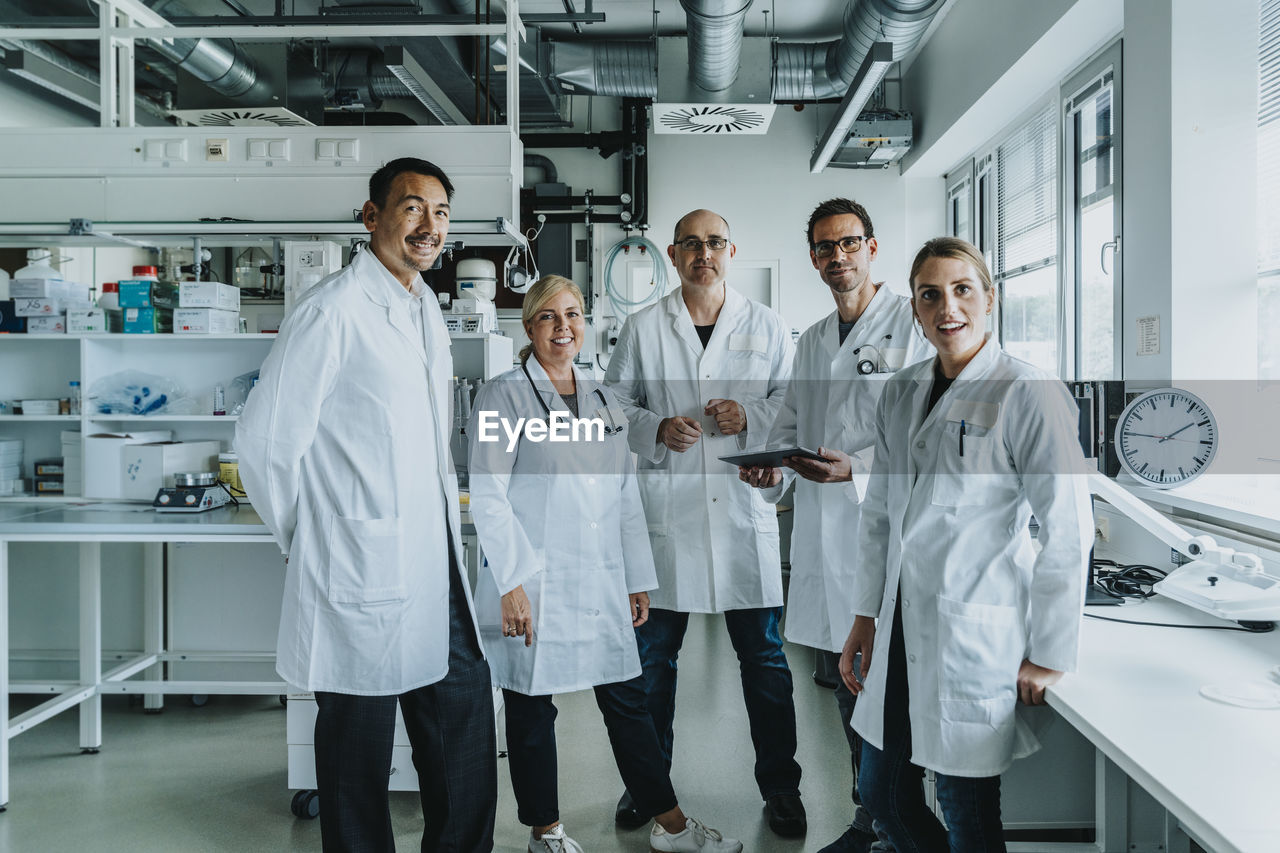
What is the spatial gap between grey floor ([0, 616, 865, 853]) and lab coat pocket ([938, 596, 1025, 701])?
1.16m

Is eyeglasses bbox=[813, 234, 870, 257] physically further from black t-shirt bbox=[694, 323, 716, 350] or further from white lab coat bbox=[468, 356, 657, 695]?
white lab coat bbox=[468, 356, 657, 695]

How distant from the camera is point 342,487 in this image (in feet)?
5.68

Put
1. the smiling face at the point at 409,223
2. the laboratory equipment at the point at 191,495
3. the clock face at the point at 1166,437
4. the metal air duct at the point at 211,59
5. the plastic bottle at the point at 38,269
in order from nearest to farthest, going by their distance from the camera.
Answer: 1. the smiling face at the point at 409,223
2. the clock face at the point at 1166,437
3. the laboratory equipment at the point at 191,495
4. the plastic bottle at the point at 38,269
5. the metal air duct at the point at 211,59

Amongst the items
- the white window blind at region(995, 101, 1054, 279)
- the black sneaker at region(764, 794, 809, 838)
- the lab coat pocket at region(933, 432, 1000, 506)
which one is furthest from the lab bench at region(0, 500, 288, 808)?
the white window blind at region(995, 101, 1054, 279)

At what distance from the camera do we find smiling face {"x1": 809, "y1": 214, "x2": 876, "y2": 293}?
221cm

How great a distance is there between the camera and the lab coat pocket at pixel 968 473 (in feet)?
4.79

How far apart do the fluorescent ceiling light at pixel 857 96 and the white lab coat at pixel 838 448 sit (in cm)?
162

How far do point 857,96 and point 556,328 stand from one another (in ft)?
8.58

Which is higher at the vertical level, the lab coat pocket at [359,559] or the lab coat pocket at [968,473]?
the lab coat pocket at [968,473]

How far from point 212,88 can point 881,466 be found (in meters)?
4.30

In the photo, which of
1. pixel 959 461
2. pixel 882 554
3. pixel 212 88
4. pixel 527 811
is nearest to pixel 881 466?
pixel 882 554

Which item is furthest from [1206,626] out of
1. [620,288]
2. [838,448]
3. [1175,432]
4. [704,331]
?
[620,288]

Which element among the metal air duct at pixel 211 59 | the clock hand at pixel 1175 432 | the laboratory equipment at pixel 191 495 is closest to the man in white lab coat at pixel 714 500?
the clock hand at pixel 1175 432

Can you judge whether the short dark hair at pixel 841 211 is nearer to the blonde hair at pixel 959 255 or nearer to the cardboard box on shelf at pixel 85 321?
the blonde hair at pixel 959 255
